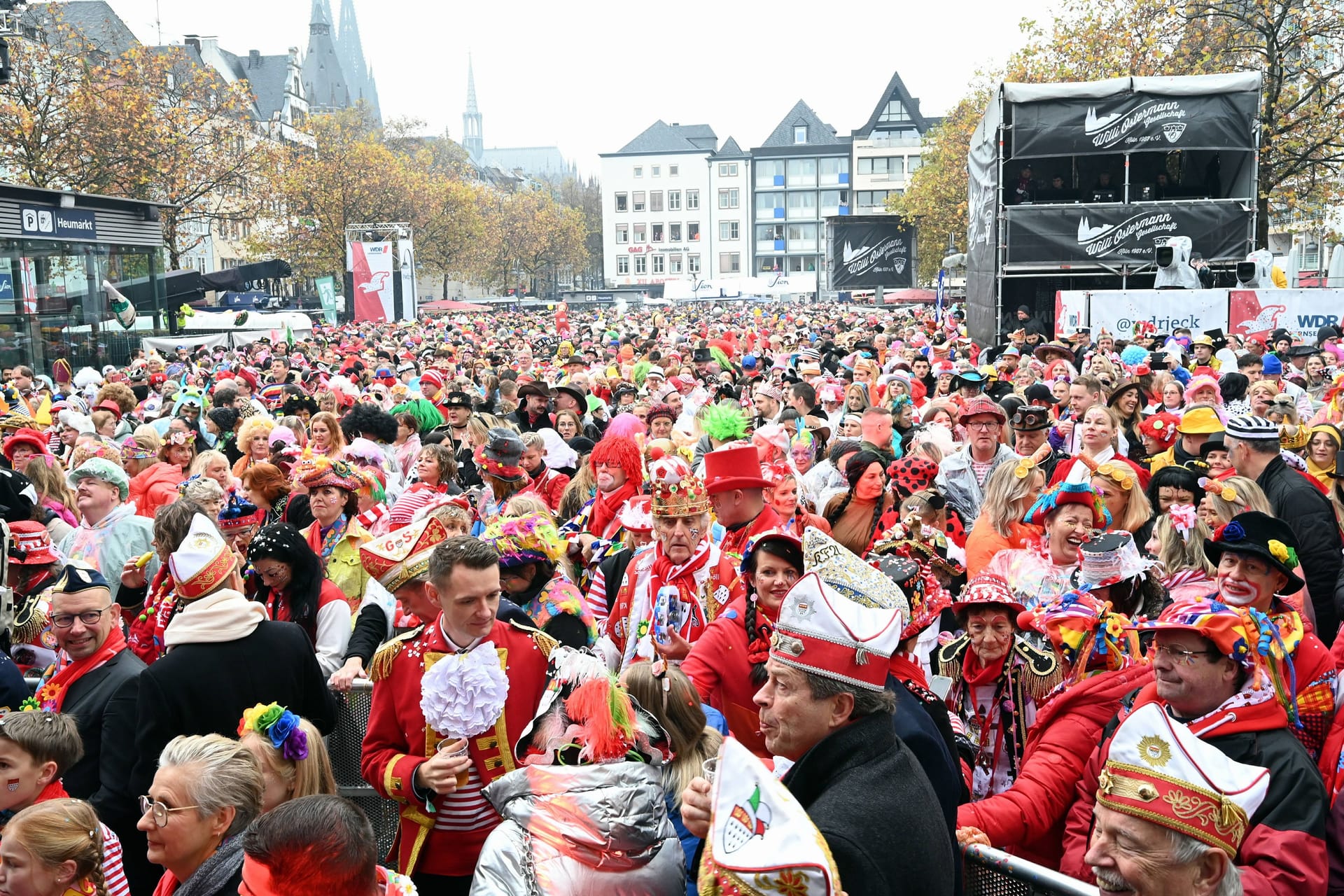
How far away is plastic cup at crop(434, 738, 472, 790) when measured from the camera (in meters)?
3.38

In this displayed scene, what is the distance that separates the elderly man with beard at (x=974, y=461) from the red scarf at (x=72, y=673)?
16.5 feet

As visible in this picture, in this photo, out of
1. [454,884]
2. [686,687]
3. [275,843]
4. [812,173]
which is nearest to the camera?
[275,843]

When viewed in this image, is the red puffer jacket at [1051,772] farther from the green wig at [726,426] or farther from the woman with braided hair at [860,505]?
the green wig at [726,426]

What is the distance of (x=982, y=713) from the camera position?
388cm

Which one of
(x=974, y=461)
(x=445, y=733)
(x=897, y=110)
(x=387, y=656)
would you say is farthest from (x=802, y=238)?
(x=445, y=733)

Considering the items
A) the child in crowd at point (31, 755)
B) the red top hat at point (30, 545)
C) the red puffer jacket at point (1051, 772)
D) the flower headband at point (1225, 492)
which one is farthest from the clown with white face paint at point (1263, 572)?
the red top hat at point (30, 545)

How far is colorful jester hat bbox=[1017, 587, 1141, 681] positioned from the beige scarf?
8.81ft

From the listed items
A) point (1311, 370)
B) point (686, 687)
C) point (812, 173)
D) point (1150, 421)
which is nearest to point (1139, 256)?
point (1311, 370)

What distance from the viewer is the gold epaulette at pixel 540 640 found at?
143 inches

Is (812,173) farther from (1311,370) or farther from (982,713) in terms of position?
(982,713)

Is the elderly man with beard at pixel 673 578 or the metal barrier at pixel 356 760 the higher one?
the elderly man with beard at pixel 673 578

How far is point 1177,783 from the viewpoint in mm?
2414

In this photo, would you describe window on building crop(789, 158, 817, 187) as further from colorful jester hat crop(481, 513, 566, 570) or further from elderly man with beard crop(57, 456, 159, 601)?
colorful jester hat crop(481, 513, 566, 570)

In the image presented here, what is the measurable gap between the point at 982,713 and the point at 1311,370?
37.4ft
